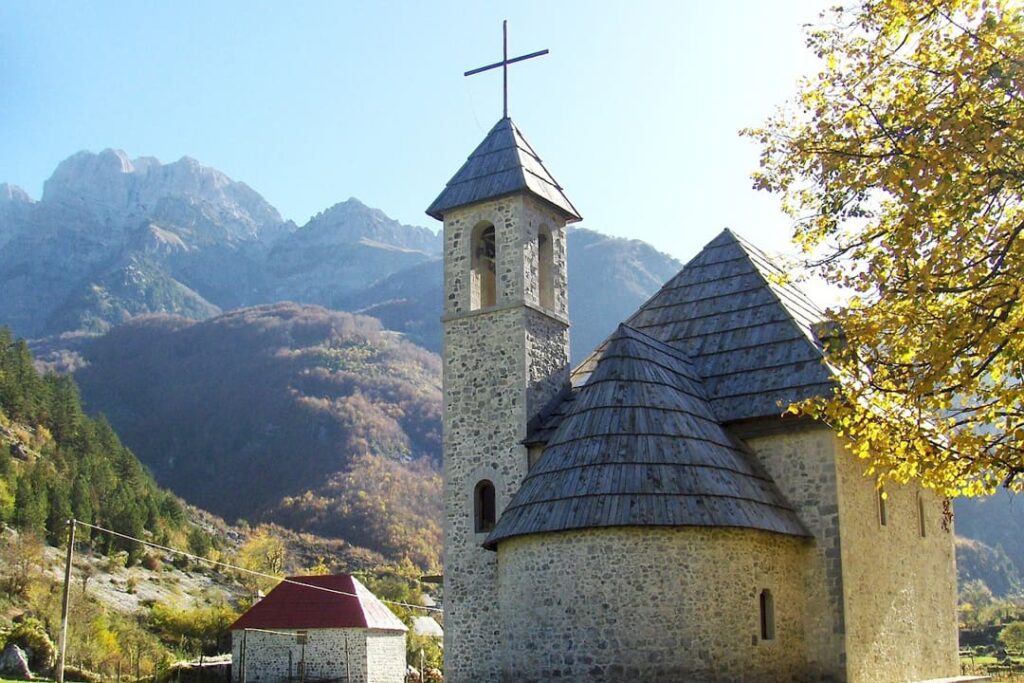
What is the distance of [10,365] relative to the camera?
6375 cm

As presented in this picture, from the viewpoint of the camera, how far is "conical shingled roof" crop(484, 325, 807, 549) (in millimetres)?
16125

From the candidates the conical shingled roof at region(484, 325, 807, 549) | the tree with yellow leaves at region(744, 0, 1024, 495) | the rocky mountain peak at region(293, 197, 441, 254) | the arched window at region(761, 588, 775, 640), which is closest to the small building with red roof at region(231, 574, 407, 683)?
the conical shingled roof at region(484, 325, 807, 549)

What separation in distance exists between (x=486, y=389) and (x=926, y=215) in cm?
1111

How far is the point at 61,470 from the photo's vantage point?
2282 inches

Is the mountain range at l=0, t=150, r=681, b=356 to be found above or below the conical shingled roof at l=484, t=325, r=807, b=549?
above

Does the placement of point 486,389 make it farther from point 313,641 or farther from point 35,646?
point 35,646

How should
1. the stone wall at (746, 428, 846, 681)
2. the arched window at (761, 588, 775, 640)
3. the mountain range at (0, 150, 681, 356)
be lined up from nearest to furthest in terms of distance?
the arched window at (761, 588, 775, 640)
the stone wall at (746, 428, 846, 681)
the mountain range at (0, 150, 681, 356)

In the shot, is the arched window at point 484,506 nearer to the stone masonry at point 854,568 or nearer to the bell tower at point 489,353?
the bell tower at point 489,353

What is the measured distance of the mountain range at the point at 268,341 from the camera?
9956 centimetres

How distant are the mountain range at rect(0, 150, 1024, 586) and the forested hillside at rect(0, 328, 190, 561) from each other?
28372 mm

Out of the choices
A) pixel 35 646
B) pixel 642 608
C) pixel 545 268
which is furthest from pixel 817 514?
pixel 35 646

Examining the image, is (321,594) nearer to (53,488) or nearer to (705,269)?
(705,269)

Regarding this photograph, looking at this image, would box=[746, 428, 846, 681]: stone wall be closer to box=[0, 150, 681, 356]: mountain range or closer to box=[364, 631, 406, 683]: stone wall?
box=[364, 631, 406, 683]: stone wall

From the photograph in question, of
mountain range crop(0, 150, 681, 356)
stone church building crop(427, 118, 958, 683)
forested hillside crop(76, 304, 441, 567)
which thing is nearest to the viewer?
stone church building crop(427, 118, 958, 683)
